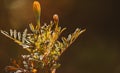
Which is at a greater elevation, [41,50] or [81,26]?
[81,26]

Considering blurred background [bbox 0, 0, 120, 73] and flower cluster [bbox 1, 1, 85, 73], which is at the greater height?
blurred background [bbox 0, 0, 120, 73]

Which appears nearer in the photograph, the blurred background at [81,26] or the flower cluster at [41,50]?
the flower cluster at [41,50]

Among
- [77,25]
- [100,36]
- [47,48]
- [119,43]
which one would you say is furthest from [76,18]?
[47,48]

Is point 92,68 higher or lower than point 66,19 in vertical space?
lower

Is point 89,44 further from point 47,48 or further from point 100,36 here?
point 47,48

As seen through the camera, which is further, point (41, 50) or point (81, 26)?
point (81, 26)

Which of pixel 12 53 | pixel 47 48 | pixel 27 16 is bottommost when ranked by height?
pixel 47 48

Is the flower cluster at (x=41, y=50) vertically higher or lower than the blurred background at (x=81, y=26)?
lower

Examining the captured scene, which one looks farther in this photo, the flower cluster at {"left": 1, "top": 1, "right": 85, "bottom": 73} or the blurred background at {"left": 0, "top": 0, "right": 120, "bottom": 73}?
the blurred background at {"left": 0, "top": 0, "right": 120, "bottom": 73}
